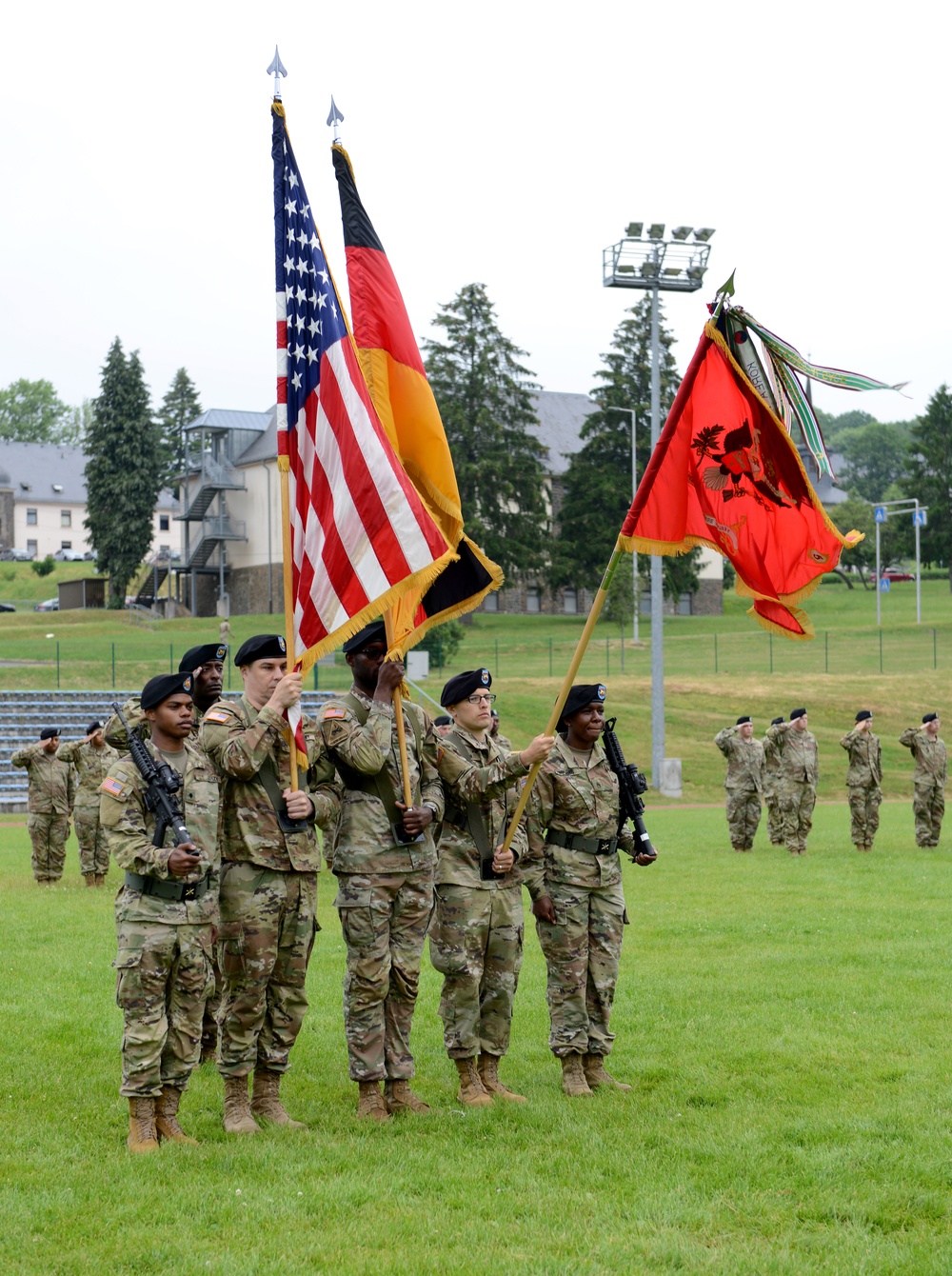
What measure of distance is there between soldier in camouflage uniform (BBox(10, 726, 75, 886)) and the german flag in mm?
10753

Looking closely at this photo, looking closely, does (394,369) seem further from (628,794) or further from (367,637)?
(628,794)

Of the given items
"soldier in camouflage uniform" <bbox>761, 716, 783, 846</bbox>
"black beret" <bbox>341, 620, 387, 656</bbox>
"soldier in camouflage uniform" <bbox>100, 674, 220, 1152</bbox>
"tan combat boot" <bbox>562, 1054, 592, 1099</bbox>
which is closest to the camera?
"soldier in camouflage uniform" <bbox>100, 674, 220, 1152</bbox>

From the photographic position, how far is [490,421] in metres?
69.1

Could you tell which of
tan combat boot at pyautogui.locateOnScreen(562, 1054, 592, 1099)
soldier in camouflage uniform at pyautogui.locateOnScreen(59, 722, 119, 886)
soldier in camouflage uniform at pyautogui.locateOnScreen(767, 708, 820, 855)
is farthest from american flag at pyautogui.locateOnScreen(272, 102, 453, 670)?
soldier in camouflage uniform at pyautogui.locateOnScreen(767, 708, 820, 855)

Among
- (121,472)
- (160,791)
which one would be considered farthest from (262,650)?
(121,472)

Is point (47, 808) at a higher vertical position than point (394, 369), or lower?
lower

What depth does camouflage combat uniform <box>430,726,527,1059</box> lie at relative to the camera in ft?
25.8

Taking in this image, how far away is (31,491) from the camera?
107 meters

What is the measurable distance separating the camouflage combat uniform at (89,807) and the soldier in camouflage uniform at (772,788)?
1019cm

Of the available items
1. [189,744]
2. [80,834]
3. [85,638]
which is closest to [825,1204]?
[189,744]

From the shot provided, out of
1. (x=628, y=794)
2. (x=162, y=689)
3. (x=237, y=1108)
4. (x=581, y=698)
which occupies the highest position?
(x=162, y=689)

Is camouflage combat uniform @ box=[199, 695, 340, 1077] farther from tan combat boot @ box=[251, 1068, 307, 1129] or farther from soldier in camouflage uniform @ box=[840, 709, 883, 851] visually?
soldier in camouflage uniform @ box=[840, 709, 883, 851]

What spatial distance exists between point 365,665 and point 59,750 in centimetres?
1161

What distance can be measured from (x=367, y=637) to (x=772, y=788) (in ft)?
48.6
